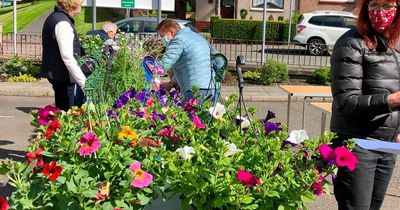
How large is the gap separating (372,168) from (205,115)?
0.99 metres

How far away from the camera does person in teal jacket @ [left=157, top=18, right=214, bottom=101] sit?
469 centimetres

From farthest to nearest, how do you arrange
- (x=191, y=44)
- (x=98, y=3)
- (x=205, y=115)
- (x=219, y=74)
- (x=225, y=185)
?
(x=98, y=3) < (x=191, y=44) < (x=219, y=74) < (x=205, y=115) < (x=225, y=185)

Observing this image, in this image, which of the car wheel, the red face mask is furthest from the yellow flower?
the car wheel

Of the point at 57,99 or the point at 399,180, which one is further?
the point at 399,180

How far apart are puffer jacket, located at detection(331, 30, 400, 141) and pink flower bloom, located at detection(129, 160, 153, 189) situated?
0.91 meters

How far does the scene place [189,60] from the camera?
15.6 feet

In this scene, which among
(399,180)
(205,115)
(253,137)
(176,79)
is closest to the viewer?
(253,137)

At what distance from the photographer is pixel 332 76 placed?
8.57 feet

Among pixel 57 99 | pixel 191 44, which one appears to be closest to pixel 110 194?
pixel 191 44

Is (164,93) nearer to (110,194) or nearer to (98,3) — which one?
(110,194)

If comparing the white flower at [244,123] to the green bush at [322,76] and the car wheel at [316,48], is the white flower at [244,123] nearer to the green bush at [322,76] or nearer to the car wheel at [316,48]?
the green bush at [322,76]

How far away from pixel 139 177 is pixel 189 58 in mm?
2410

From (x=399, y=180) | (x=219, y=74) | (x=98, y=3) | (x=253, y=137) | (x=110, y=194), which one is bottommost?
(x=399, y=180)

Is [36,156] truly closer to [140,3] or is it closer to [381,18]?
[381,18]
